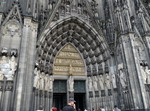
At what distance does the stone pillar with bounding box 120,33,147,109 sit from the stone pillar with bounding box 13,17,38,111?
19.5ft

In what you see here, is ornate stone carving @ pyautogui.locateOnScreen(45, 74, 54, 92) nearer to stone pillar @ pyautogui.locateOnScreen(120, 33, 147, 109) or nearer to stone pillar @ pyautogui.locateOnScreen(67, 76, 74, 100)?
stone pillar @ pyautogui.locateOnScreen(67, 76, 74, 100)

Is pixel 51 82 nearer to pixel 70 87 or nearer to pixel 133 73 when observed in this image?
pixel 70 87

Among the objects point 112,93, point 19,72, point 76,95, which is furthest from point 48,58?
point 112,93

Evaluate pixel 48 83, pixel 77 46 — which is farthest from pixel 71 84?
pixel 77 46

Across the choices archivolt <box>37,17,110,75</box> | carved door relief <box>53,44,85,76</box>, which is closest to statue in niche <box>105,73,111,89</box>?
archivolt <box>37,17,110,75</box>

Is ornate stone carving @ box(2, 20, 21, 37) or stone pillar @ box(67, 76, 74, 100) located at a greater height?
ornate stone carving @ box(2, 20, 21, 37)

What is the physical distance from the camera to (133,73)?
379 inches

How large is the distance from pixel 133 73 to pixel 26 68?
6.45 m

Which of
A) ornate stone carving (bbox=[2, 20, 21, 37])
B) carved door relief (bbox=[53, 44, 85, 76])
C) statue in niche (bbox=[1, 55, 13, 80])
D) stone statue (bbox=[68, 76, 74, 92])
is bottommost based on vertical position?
stone statue (bbox=[68, 76, 74, 92])

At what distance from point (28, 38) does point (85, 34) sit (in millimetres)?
5190

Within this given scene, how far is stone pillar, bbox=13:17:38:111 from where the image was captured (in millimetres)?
7613

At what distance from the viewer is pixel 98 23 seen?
495 inches

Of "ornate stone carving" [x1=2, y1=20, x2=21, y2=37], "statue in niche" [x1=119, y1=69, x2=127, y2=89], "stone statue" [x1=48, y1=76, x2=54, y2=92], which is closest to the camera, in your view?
"ornate stone carving" [x1=2, y1=20, x2=21, y2=37]

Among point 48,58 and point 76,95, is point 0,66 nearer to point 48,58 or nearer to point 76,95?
point 48,58
